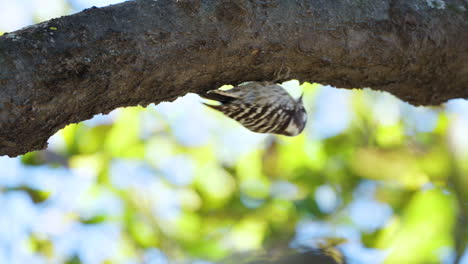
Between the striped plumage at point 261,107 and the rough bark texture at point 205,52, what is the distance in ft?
3.19

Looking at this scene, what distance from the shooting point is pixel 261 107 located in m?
4.83

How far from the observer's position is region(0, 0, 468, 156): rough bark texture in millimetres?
2605

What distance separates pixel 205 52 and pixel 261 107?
5.93 feet

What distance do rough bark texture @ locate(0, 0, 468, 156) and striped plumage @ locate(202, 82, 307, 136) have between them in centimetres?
97

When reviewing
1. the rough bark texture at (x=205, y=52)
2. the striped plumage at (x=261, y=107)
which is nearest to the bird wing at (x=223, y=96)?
the striped plumage at (x=261, y=107)

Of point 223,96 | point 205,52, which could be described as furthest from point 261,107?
point 205,52

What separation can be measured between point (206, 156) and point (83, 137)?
1.69 m

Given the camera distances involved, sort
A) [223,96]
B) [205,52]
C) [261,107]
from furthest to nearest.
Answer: [261,107] → [223,96] → [205,52]

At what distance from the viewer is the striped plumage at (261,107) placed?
15.2 ft

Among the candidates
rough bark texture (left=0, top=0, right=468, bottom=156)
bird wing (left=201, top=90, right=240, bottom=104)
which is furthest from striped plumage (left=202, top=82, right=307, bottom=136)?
rough bark texture (left=0, top=0, right=468, bottom=156)

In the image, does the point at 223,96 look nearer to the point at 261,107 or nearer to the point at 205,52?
the point at 261,107

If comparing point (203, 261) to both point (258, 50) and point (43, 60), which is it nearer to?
point (258, 50)

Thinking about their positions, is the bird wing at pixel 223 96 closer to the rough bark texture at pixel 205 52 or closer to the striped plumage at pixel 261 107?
the striped plumage at pixel 261 107

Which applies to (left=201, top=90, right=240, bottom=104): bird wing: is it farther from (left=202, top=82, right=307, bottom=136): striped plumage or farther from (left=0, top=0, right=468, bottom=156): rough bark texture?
(left=0, top=0, right=468, bottom=156): rough bark texture
